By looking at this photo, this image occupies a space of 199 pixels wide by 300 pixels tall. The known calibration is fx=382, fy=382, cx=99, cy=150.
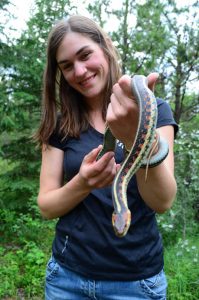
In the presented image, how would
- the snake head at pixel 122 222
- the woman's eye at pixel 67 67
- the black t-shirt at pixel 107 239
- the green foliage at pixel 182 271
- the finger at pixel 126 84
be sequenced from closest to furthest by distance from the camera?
1. the finger at pixel 126 84
2. the snake head at pixel 122 222
3. the black t-shirt at pixel 107 239
4. the woman's eye at pixel 67 67
5. the green foliage at pixel 182 271

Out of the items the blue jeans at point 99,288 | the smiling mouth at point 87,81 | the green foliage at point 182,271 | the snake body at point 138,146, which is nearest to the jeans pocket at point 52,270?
the blue jeans at point 99,288

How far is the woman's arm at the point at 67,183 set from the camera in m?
1.87

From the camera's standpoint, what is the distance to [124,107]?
1633 mm

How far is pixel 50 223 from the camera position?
22.6 feet

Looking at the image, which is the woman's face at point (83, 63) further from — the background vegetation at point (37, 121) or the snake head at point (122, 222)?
the background vegetation at point (37, 121)

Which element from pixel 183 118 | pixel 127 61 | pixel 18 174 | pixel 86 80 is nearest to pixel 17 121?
pixel 18 174

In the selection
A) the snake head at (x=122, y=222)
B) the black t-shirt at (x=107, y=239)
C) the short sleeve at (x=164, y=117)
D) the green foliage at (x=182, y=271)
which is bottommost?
the green foliage at (x=182, y=271)

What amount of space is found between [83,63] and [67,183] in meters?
0.72

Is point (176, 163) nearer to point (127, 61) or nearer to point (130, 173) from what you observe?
point (127, 61)

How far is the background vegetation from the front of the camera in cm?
543

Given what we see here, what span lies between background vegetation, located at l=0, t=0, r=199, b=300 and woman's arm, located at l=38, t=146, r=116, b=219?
8.57 ft

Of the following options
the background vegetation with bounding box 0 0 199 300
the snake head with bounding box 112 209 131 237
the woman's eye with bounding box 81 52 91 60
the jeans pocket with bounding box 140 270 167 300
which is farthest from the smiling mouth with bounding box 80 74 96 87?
the background vegetation with bounding box 0 0 199 300

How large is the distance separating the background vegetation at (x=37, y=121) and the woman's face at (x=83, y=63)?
2651 mm

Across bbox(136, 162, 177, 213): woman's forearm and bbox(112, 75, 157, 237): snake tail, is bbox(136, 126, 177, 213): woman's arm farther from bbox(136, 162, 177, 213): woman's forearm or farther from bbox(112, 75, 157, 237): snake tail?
bbox(112, 75, 157, 237): snake tail
